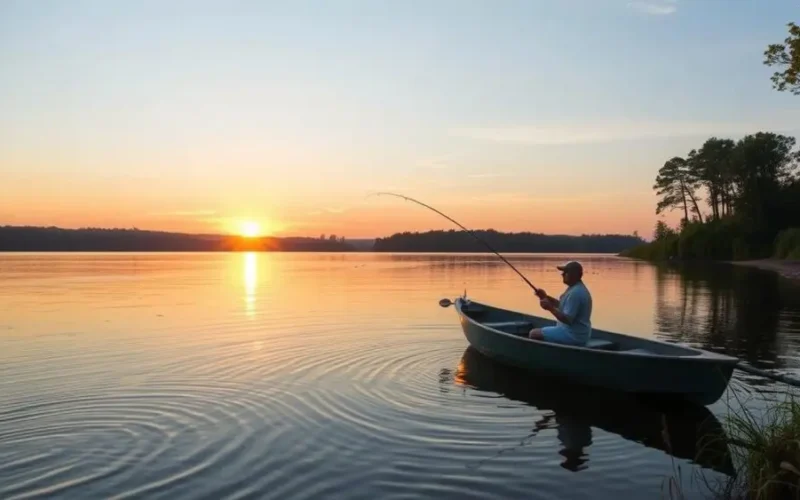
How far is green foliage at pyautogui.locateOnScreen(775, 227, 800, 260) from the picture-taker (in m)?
54.0

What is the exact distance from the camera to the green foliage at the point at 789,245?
177 feet

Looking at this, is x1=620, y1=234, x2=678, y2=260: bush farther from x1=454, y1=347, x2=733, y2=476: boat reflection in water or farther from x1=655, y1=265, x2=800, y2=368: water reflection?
x1=454, y1=347, x2=733, y2=476: boat reflection in water

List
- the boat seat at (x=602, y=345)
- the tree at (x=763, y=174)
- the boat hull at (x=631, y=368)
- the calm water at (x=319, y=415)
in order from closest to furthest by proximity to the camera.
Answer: the calm water at (x=319, y=415)
the boat hull at (x=631, y=368)
the boat seat at (x=602, y=345)
the tree at (x=763, y=174)

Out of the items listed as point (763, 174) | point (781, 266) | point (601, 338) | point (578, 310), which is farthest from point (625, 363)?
point (763, 174)

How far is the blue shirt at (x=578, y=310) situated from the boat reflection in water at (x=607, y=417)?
902mm

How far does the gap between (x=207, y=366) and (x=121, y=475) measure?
5956 millimetres

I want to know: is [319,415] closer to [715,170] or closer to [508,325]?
[508,325]

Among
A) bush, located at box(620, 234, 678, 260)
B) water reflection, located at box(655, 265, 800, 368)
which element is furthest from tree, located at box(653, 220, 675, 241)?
water reflection, located at box(655, 265, 800, 368)

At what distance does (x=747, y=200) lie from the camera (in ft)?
212

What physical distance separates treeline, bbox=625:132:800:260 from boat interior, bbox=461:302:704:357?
164ft

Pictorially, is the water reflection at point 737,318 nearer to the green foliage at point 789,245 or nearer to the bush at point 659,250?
the green foliage at point 789,245

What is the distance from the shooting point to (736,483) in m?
6.15

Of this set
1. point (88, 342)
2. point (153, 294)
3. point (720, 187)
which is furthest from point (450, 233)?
point (88, 342)

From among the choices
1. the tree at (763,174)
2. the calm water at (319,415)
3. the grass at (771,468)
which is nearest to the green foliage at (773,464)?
the grass at (771,468)
